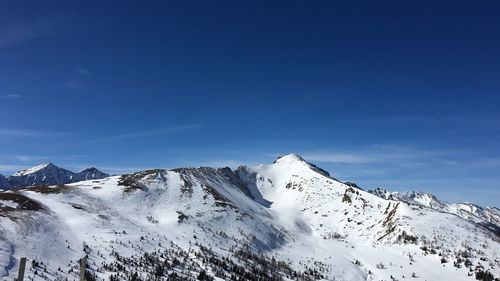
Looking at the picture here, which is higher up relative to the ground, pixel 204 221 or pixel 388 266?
pixel 204 221

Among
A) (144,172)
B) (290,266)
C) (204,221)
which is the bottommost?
(290,266)

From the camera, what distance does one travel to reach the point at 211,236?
3078 inches

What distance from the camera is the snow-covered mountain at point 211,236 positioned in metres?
50.3

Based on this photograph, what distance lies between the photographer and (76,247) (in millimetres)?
51156

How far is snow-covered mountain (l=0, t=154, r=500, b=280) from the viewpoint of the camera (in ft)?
165

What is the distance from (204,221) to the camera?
85.9m

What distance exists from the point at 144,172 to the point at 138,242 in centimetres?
5661

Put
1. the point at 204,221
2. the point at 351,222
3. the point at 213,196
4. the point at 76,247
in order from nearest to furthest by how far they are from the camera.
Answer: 1. the point at 76,247
2. the point at 204,221
3. the point at 213,196
4. the point at 351,222

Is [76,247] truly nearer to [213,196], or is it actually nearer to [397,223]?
Result: [213,196]

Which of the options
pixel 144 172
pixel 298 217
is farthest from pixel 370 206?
pixel 144 172

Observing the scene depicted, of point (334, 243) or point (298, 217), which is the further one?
point (298, 217)

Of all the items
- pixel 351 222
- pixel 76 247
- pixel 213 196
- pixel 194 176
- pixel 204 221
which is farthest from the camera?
pixel 194 176

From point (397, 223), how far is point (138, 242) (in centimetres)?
6130

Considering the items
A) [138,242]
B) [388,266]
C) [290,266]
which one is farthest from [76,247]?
[388,266]
